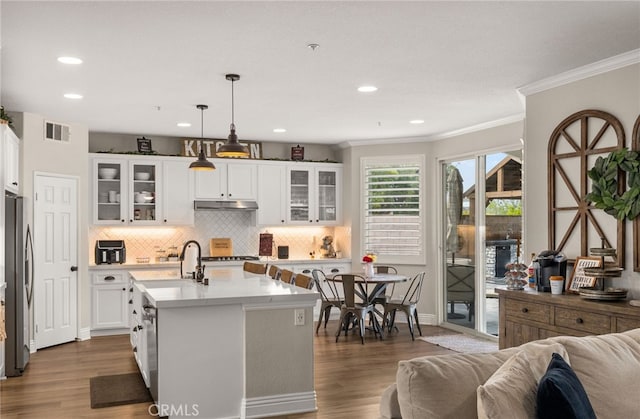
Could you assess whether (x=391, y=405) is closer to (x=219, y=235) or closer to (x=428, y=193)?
(x=428, y=193)

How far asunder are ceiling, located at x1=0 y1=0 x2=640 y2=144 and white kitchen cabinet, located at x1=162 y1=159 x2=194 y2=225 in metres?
1.55

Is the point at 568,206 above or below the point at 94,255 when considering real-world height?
above

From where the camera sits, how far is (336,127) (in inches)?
302

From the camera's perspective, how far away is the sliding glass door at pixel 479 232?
7.13m

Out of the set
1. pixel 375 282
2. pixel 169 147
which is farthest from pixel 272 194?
pixel 375 282

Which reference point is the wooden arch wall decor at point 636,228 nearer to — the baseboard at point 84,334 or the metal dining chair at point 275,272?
the metal dining chair at point 275,272

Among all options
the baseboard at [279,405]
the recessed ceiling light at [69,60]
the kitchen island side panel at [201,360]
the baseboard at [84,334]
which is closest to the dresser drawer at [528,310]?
the baseboard at [279,405]

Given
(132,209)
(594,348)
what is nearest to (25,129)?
(132,209)

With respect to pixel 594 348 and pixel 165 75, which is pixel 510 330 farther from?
pixel 165 75

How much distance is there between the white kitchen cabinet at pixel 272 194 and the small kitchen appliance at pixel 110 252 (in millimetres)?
1983

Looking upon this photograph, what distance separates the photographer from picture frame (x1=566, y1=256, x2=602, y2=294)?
Answer: 4438 millimetres

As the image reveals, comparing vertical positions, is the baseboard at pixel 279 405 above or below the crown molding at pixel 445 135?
below

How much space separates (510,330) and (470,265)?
294cm

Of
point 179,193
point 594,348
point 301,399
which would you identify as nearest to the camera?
point 594,348
